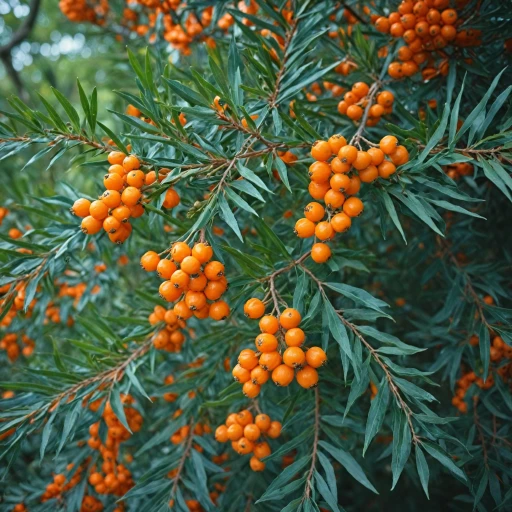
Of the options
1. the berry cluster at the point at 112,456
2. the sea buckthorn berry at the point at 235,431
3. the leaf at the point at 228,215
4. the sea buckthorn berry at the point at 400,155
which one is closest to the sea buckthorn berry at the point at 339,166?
the sea buckthorn berry at the point at 400,155

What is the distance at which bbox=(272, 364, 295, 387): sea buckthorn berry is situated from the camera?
1430 mm

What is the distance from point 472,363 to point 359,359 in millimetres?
946

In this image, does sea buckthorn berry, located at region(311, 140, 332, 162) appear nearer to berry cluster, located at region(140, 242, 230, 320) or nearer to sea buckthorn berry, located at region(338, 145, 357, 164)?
sea buckthorn berry, located at region(338, 145, 357, 164)

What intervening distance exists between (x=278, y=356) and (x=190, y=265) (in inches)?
17.0

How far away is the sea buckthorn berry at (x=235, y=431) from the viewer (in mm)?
1844

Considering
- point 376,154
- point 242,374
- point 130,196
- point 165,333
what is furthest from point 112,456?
point 376,154

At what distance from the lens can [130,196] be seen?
1.48 metres

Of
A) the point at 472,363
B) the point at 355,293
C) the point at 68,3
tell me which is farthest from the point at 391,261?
the point at 68,3

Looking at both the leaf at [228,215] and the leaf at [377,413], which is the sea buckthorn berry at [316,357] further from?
the leaf at [228,215]

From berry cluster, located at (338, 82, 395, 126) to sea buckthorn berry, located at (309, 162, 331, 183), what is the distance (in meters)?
0.63

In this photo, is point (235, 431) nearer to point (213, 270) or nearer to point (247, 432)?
point (247, 432)

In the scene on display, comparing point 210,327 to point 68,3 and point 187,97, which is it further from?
point 68,3

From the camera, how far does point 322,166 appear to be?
1.45 metres

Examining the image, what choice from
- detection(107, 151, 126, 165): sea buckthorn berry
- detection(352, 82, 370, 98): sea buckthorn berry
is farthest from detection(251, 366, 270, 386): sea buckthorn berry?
detection(352, 82, 370, 98): sea buckthorn berry
